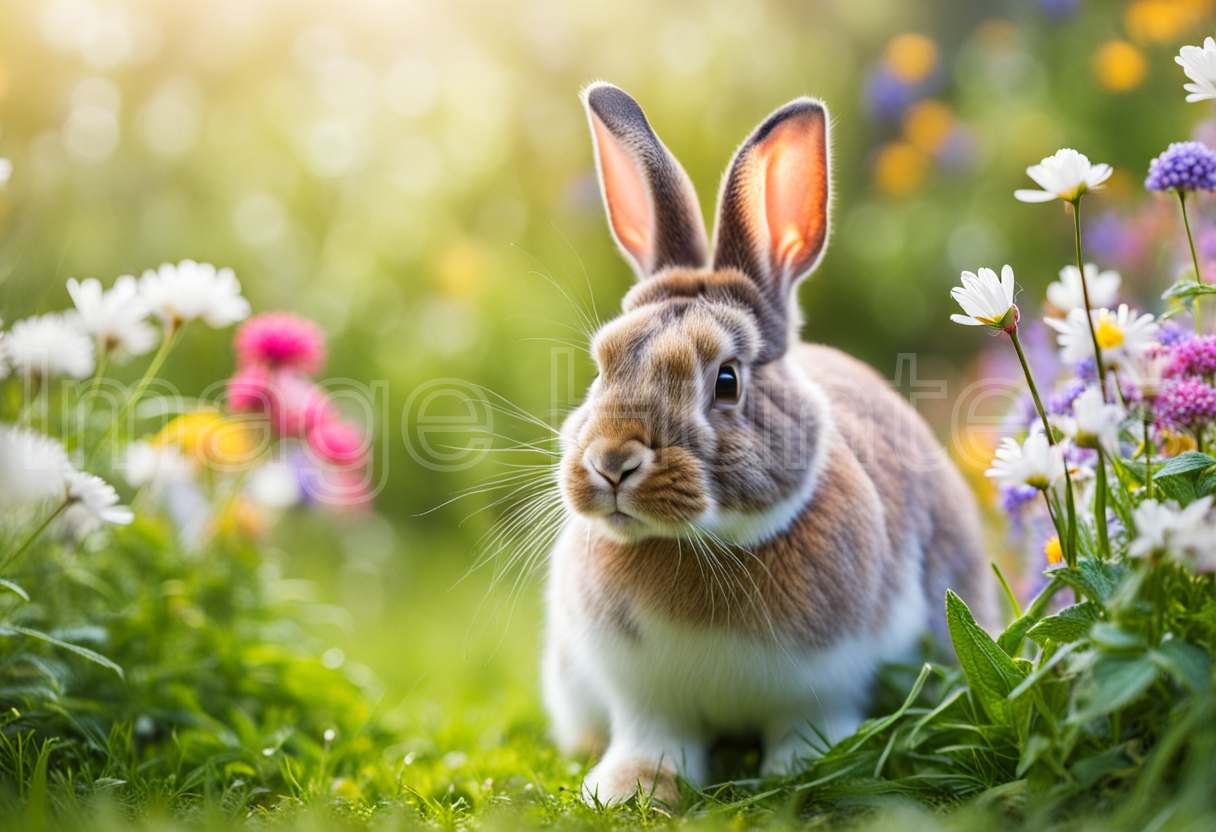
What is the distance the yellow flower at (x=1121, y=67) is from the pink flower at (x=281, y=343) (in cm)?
413

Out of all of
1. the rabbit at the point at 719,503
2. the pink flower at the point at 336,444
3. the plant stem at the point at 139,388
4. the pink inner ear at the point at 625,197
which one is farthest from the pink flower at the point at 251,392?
the pink inner ear at the point at 625,197

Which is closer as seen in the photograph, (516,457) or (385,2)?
(516,457)

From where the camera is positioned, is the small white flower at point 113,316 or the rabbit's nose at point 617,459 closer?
the rabbit's nose at point 617,459

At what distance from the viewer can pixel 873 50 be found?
6656mm

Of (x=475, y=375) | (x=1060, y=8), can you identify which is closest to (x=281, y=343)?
(x=475, y=375)

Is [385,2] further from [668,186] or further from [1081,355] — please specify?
[1081,355]

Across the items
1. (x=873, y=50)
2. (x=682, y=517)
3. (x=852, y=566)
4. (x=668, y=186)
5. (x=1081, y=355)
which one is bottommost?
(x=852, y=566)

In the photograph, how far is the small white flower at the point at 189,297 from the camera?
9.37 feet

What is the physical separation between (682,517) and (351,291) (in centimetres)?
411

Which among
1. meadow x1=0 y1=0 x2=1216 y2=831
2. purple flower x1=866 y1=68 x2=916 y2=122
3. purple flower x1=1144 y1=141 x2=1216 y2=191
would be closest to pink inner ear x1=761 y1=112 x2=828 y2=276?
meadow x1=0 y1=0 x2=1216 y2=831

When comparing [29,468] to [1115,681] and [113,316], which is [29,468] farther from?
[1115,681]

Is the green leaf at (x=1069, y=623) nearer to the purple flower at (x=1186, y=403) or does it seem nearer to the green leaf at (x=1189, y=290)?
the purple flower at (x=1186, y=403)

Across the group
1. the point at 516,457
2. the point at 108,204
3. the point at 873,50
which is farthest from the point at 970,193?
the point at 108,204

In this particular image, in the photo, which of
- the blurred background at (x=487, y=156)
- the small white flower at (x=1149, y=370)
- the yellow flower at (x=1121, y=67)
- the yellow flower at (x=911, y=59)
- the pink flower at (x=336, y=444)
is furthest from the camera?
the yellow flower at (x=911, y=59)
